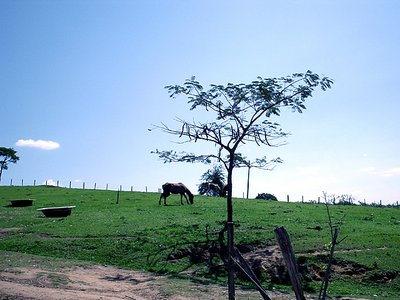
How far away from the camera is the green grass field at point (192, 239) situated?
739 inches

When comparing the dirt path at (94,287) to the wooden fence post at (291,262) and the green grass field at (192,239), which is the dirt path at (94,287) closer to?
the green grass field at (192,239)

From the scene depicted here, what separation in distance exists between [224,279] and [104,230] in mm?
10077

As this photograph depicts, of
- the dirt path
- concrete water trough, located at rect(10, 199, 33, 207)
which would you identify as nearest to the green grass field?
the dirt path

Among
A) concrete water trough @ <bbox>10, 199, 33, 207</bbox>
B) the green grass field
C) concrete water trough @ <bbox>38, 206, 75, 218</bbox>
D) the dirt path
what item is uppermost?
concrete water trough @ <bbox>10, 199, 33, 207</bbox>

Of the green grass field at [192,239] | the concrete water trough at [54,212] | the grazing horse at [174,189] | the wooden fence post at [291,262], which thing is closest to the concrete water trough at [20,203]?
the green grass field at [192,239]

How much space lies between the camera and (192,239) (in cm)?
2289

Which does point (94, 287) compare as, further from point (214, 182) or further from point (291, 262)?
point (214, 182)

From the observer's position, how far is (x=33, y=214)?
34.8m

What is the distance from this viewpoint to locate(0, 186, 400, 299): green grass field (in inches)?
739

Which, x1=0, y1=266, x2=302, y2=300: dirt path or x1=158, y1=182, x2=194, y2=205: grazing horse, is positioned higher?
x1=158, y1=182, x2=194, y2=205: grazing horse

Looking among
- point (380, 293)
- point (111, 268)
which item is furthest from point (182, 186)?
point (380, 293)

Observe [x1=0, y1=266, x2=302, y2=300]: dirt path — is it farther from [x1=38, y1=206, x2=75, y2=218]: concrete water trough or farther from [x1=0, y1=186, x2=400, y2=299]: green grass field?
[x1=38, y1=206, x2=75, y2=218]: concrete water trough

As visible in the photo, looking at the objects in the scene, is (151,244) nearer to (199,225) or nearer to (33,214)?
(199,225)

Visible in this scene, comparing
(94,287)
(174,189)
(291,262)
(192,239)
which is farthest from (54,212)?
(291,262)
